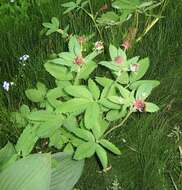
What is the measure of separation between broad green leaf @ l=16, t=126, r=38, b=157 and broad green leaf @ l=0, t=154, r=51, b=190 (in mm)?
140

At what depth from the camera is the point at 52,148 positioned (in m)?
1.56

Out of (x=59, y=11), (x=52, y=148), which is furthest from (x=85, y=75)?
(x=59, y=11)

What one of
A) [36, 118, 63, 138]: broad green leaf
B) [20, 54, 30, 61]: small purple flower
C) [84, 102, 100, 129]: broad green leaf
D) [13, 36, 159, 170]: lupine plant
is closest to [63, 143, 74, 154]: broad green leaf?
[13, 36, 159, 170]: lupine plant

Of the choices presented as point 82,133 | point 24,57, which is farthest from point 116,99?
point 24,57

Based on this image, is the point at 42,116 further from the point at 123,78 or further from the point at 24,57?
the point at 24,57

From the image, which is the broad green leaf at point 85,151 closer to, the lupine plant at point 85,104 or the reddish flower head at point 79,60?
the lupine plant at point 85,104

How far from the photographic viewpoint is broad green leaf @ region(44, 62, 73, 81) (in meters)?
1.38

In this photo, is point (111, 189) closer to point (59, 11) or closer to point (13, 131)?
point (13, 131)

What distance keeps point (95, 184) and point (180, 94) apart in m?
0.49

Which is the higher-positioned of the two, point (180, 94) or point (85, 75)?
point (85, 75)

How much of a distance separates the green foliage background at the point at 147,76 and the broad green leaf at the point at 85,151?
0.27 m

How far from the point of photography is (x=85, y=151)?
1268 mm

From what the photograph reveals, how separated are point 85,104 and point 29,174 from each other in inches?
9.0

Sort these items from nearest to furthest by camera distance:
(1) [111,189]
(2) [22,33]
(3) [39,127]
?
(3) [39,127], (1) [111,189], (2) [22,33]
